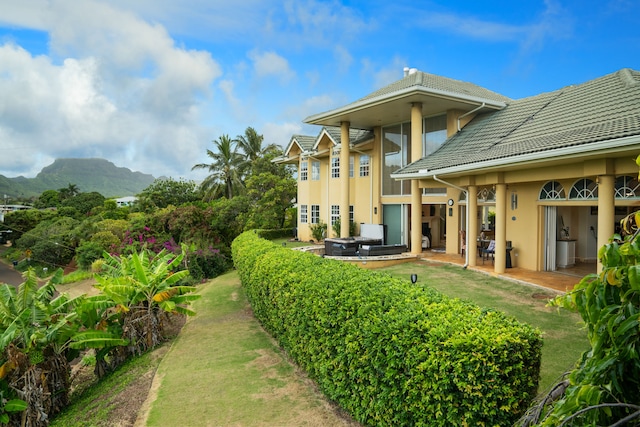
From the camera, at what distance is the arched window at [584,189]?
12.1 meters

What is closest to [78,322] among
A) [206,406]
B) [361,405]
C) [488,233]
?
[206,406]

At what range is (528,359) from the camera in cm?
401

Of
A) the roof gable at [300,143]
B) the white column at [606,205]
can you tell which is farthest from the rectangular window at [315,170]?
the white column at [606,205]

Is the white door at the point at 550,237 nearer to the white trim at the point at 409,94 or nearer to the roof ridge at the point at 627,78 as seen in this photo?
the roof ridge at the point at 627,78

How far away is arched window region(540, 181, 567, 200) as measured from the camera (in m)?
13.3

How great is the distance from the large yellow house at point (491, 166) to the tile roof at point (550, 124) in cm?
6

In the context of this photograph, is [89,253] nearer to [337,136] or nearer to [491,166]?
[337,136]

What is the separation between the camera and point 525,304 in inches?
408

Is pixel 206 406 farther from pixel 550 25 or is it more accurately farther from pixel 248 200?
pixel 248 200

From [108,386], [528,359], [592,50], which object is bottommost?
[108,386]

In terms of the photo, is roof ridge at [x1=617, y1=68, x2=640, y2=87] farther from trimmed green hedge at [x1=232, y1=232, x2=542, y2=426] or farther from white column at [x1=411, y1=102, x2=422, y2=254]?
trimmed green hedge at [x1=232, y1=232, x2=542, y2=426]

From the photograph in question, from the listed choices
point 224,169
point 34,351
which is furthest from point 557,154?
point 224,169

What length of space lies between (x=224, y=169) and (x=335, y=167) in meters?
27.8

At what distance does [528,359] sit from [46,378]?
950 centimetres
